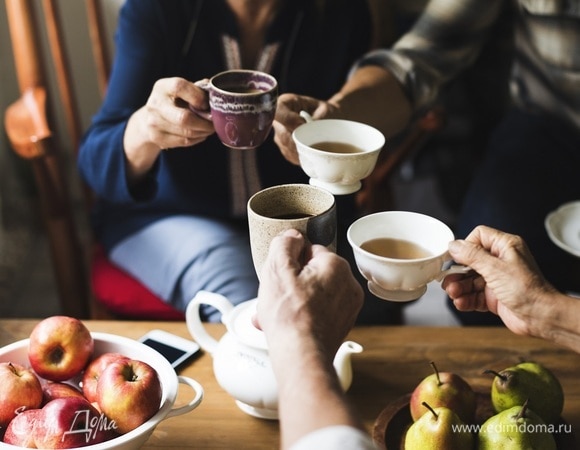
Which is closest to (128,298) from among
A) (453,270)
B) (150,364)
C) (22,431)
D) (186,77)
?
(186,77)

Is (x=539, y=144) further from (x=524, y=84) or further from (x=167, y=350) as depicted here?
(x=167, y=350)

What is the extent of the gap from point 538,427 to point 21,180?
203 cm

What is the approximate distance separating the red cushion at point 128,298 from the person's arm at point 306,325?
0.72 meters

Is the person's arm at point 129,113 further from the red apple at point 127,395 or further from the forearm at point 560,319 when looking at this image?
the forearm at point 560,319

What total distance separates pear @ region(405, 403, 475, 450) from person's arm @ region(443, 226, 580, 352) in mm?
169

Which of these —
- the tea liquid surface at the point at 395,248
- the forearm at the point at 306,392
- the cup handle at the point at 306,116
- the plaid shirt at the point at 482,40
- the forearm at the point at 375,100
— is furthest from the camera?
the plaid shirt at the point at 482,40

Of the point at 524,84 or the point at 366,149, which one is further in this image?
the point at 524,84

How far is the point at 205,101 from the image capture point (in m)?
1.18

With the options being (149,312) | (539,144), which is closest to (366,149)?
(149,312)

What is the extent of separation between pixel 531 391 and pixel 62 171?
1085 mm

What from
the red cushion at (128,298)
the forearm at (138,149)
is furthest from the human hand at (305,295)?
the red cushion at (128,298)

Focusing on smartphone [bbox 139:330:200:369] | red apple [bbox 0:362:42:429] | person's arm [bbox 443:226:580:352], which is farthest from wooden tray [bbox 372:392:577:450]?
red apple [bbox 0:362:42:429]

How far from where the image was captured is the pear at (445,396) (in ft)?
3.41

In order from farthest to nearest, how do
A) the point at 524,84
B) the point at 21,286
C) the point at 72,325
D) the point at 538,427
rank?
the point at 21,286 < the point at 524,84 < the point at 72,325 < the point at 538,427
